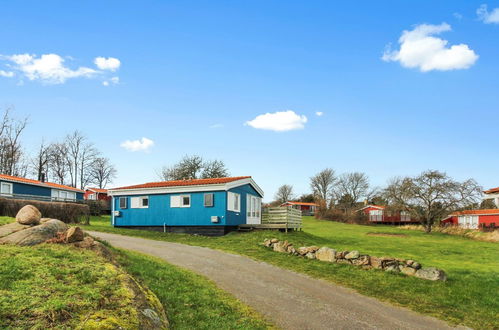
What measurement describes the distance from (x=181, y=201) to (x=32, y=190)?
1020 inches

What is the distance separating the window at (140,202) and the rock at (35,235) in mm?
15393

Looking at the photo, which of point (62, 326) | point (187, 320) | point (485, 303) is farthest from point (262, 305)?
point (485, 303)

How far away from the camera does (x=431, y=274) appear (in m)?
11.5

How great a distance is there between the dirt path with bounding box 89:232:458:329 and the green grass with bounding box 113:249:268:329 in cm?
43

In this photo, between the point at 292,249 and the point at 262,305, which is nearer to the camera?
the point at 262,305

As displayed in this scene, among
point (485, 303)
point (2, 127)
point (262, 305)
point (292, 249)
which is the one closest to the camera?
point (262, 305)

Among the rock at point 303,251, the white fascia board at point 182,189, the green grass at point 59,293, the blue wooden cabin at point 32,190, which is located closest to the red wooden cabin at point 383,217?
the white fascia board at point 182,189

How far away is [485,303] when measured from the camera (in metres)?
9.48

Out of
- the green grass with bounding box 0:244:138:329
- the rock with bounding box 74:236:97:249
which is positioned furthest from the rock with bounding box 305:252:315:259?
the green grass with bounding box 0:244:138:329

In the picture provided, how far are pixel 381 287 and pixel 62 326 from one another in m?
8.44

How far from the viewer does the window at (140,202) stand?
25.7 metres

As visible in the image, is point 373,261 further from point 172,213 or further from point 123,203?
point 123,203

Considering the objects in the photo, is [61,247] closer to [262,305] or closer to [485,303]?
[262,305]

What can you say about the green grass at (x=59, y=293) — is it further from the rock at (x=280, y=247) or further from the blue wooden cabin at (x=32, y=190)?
the blue wooden cabin at (x=32, y=190)
